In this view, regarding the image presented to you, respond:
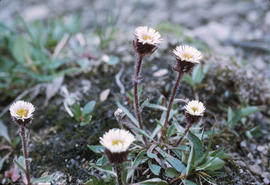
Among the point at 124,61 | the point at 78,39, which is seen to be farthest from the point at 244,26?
the point at 78,39

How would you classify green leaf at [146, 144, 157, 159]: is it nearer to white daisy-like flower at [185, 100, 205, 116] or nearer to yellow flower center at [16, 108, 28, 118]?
white daisy-like flower at [185, 100, 205, 116]

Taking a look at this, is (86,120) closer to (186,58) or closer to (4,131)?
(4,131)

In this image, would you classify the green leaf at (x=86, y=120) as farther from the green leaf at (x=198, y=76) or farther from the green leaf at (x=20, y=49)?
the green leaf at (x=20, y=49)

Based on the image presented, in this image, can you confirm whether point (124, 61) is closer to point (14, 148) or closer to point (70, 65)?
point (70, 65)

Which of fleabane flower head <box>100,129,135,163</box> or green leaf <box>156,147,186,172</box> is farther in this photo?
green leaf <box>156,147,186,172</box>

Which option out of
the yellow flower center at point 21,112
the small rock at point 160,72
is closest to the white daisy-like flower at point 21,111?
the yellow flower center at point 21,112

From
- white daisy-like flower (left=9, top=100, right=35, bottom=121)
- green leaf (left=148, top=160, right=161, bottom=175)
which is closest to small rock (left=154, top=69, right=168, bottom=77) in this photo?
green leaf (left=148, top=160, right=161, bottom=175)
